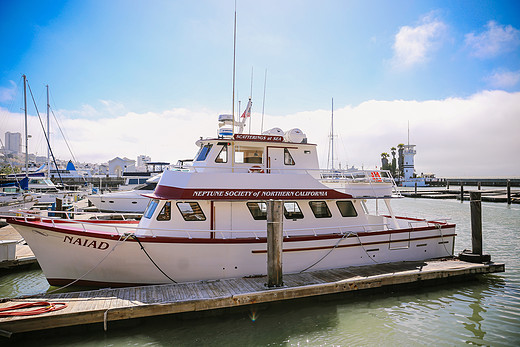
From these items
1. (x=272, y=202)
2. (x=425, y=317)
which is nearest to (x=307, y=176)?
(x=272, y=202)

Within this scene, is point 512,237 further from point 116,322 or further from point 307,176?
point 116,322

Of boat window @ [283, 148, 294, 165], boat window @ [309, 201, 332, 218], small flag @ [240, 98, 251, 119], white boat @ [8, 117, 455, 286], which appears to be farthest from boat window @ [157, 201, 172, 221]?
small flag @ [240, 98, 251, 119]

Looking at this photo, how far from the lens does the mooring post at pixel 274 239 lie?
7.23m

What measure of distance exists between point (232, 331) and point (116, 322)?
2556 millimetres

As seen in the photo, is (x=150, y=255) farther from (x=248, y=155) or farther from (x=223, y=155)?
(x=248, y=155)

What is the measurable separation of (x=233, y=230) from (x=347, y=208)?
4084 millimetres

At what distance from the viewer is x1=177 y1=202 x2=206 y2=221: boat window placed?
27.5ft

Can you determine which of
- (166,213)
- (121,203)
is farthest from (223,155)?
(121,203)

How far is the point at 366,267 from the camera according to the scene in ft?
29.8

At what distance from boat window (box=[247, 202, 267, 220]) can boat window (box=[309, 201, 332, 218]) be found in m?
1.62

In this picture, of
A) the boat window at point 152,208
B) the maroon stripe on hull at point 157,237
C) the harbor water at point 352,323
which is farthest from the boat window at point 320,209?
the boat window at point 152,208

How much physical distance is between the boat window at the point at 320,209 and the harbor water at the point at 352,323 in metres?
2.53

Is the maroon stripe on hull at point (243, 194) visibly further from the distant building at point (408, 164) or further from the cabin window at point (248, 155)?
the distant building at point (408, 164)

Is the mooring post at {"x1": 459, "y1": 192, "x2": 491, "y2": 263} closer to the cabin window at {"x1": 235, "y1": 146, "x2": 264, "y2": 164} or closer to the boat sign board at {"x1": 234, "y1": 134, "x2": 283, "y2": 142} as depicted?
the boat sign board at {"x1": 234, "y1": 134, "x2": 283, "y2": 142}
